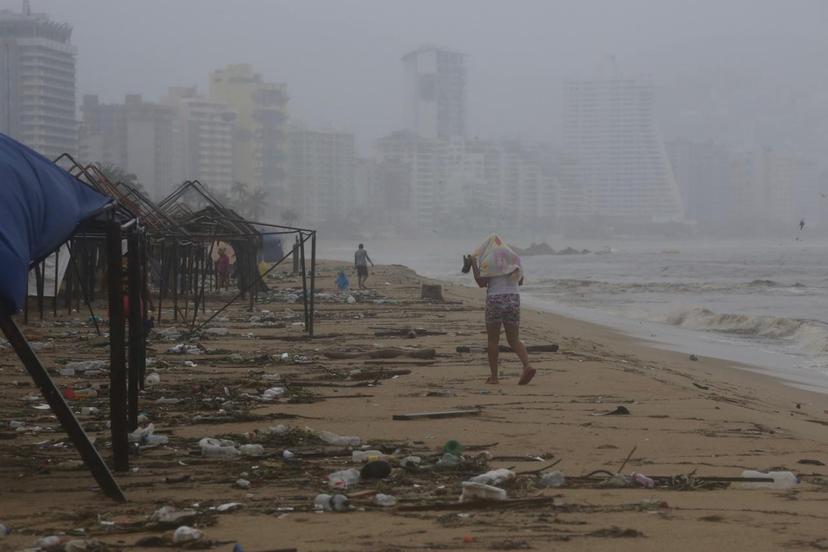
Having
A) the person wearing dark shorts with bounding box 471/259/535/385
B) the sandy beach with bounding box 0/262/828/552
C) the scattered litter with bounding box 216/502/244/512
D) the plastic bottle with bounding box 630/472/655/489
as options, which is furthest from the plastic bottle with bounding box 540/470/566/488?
the person wearing dark shorts with bounding box 471/259/535/385

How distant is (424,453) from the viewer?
7316mm

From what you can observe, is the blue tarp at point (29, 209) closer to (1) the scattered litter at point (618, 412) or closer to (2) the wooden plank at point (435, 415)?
(2) the wooden plank at point (435, 415)

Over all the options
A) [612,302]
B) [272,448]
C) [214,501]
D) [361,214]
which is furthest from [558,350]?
[361,214]

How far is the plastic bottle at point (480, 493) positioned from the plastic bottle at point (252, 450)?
6.21 feet

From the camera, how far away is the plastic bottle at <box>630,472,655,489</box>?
629 centimetres

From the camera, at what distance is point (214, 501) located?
5789 millimetres

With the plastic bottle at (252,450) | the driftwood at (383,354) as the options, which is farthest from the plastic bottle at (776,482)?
the driftwood at (383,354)

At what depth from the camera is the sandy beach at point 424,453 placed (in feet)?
16.9

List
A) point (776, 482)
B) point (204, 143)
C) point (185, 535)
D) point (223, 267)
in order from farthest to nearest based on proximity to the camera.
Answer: point (204, 143) → point (223, 267) → point (776, 482) → point (185, 535)

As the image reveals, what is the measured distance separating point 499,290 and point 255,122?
155m

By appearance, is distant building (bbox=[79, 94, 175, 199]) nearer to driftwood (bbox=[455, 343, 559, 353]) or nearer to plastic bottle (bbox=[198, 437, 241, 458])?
driftwood (bbox=[455, 343, 559, 353])

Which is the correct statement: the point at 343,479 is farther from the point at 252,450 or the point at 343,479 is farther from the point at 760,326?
the point at 760,326

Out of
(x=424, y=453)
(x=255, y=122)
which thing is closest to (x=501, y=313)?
(x=424, y=453)

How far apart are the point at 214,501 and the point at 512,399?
484cm
